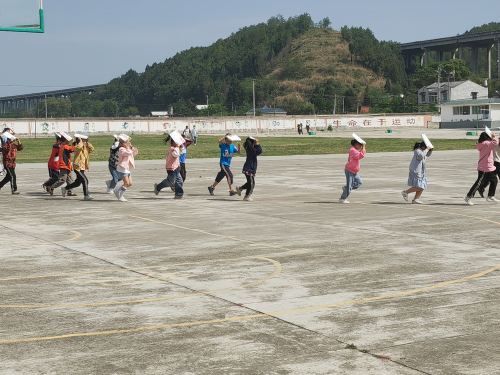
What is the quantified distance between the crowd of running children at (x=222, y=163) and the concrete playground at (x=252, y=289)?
768mm

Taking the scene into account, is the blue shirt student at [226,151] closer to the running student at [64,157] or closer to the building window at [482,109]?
the running student at [64,157]

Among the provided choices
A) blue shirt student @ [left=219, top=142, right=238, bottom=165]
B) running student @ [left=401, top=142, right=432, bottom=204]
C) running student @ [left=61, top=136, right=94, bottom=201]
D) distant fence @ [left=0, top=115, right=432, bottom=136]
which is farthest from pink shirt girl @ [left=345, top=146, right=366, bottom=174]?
distant fence @ [left=0, top=115, right=432, bottom=136]

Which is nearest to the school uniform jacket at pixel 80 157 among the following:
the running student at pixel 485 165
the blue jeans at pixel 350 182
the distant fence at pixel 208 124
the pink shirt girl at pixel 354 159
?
the blue jeans at pixel 350 182

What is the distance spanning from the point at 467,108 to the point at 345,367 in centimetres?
9896

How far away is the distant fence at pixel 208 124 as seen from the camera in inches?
3728

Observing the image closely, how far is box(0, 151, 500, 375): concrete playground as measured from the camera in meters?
6.04

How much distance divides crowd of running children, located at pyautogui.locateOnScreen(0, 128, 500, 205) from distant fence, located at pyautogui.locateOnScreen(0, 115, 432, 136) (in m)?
75.4

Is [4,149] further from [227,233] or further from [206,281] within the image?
[206,281]

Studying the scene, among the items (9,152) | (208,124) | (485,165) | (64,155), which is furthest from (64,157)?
(208,124)

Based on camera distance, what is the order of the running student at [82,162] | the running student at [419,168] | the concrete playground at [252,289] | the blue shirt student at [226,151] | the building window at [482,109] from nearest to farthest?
the concrete playground at [252,289]
the running student at [419,168]
the running student at [82,162]
the blue shirt student at [226,151]
the building window at [482,109]

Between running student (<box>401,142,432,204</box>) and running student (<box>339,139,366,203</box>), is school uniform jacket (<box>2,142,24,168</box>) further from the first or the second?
running student (<box>401,142,432,204</box>)

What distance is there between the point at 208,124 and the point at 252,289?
9972 centimetres

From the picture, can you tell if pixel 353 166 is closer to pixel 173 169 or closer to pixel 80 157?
pixel 173 169

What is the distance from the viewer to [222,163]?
64.8 feet
